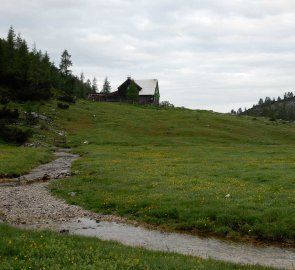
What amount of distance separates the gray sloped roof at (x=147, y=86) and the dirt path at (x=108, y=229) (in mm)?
121362

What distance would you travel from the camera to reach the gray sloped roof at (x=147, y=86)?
152 metres

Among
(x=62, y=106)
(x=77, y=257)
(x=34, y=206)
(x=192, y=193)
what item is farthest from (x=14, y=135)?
(x=77, y=257)

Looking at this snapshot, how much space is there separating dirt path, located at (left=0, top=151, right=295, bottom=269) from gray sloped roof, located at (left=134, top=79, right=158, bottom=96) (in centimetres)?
12136

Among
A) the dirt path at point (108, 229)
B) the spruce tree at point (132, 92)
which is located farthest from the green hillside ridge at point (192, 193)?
the spruce tree at point (132, 92)

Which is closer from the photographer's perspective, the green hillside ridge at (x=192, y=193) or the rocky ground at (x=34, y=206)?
the green hillside ridge at (x=192, y=193)

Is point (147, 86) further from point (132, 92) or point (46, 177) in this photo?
point (46, 177)

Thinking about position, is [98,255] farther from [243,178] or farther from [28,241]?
[243,178]

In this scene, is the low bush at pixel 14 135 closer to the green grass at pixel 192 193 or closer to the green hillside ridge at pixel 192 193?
the green grass at pixel 192 193

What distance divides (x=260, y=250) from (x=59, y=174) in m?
25.2

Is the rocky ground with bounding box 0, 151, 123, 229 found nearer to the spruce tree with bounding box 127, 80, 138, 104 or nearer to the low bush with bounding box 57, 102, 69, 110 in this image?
the low bush with bounding box 57, 102, 69, 110

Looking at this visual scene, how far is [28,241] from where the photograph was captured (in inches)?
608

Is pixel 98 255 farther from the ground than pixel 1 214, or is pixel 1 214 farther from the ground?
pixel 98 255

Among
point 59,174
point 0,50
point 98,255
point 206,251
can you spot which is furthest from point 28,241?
point 0,50

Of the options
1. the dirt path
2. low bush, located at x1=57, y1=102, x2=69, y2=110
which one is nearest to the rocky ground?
the dirt path
